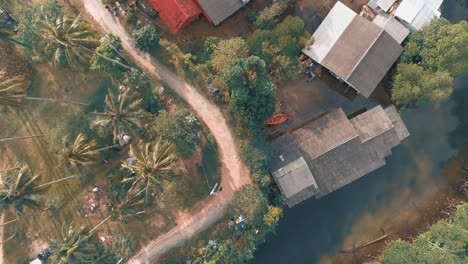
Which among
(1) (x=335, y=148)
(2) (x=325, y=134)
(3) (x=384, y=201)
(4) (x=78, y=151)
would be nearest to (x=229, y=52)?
(2) (x=325, y=134)

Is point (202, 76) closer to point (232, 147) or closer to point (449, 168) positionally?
point (232, 147)

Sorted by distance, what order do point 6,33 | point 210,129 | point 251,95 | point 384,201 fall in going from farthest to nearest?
point 384,201
point 210,129
point 6,33
point 251,95

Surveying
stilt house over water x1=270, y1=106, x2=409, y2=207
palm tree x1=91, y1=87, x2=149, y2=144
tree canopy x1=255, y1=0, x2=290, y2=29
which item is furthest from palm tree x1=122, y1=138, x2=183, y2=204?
tree canopy x1=255, y1=0, x2=290, y2=29

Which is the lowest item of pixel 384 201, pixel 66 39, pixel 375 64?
pixel 384 201

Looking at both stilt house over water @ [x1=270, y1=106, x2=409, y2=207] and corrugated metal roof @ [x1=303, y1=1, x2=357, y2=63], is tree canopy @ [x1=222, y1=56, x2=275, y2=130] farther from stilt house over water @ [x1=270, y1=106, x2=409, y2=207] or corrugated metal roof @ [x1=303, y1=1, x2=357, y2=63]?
corrugated metal roof @ [x1=303, y1=1, x2=357, y2=63]

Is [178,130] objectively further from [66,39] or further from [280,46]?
[280,46]

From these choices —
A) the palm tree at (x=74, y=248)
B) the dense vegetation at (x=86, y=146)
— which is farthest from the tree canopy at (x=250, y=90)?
the palm tree at (x=74, y=248)

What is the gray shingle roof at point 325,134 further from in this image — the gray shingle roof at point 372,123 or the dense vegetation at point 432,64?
the dense vegetation at point 432,64
